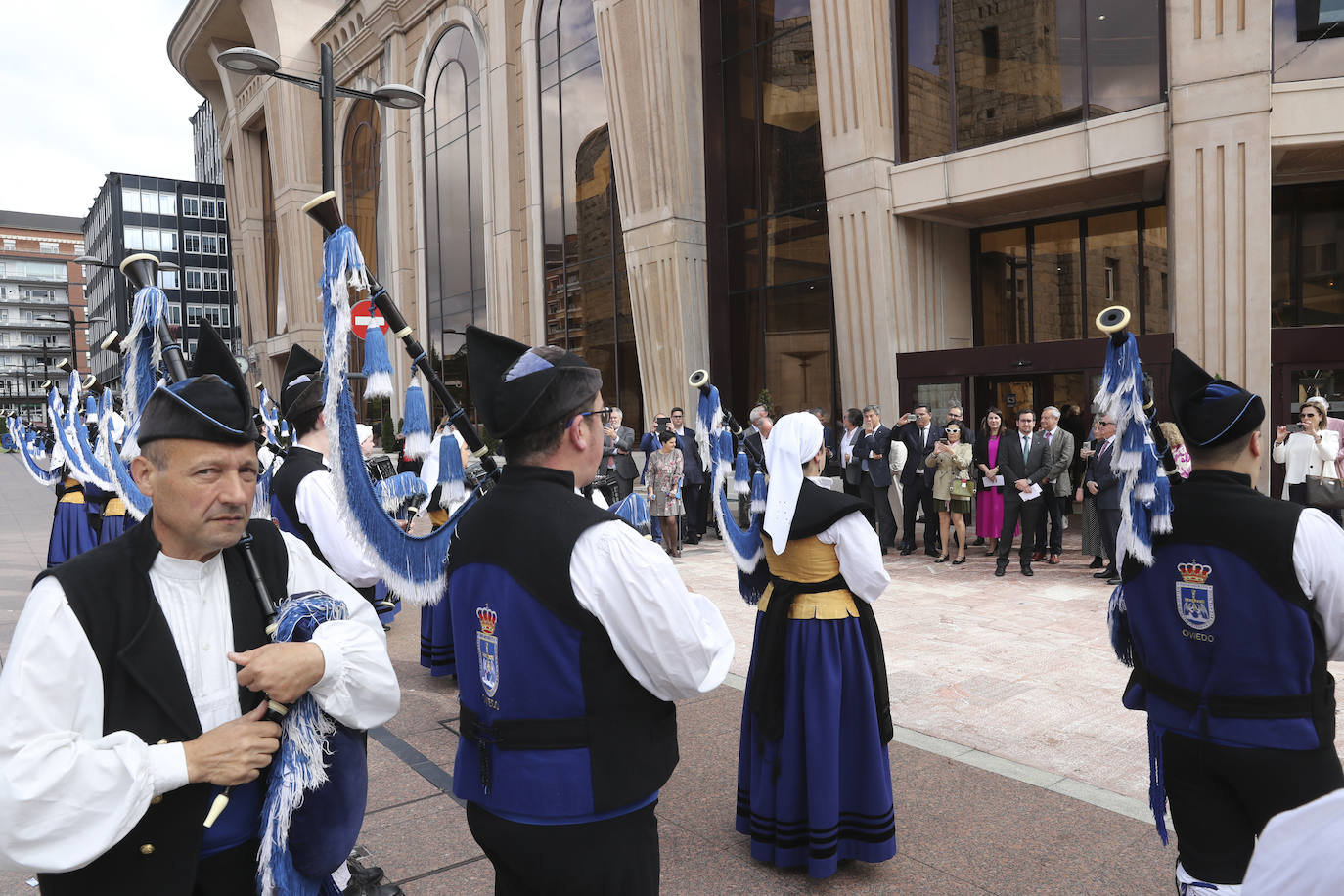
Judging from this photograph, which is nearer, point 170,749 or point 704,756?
point 170,749

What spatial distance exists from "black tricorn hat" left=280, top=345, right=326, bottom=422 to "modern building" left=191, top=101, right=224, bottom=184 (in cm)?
8074

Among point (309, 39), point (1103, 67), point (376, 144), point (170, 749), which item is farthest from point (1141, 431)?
point (309, 39)

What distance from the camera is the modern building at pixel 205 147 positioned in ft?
248

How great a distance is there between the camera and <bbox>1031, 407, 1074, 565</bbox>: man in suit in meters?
9.73

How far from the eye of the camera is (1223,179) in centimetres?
1080

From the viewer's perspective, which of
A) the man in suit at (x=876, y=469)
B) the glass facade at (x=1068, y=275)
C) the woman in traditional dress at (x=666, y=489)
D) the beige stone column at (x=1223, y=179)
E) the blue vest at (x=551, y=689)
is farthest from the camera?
the glass facade at (x=1068, y=275)

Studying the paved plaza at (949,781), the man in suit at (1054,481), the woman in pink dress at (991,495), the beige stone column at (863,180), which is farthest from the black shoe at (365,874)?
the beige stone column at (863,180)

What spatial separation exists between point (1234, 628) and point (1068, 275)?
13.4 m

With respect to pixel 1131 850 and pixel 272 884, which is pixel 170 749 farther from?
pixel 1131 850

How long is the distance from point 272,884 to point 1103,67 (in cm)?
1429

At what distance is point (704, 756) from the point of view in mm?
4684

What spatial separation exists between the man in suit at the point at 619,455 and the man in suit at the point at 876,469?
10.5ft

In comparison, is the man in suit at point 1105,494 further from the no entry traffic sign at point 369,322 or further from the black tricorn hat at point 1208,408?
the no entry traffic sign at point 369,322

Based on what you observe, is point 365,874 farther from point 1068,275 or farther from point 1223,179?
point 1068,275
